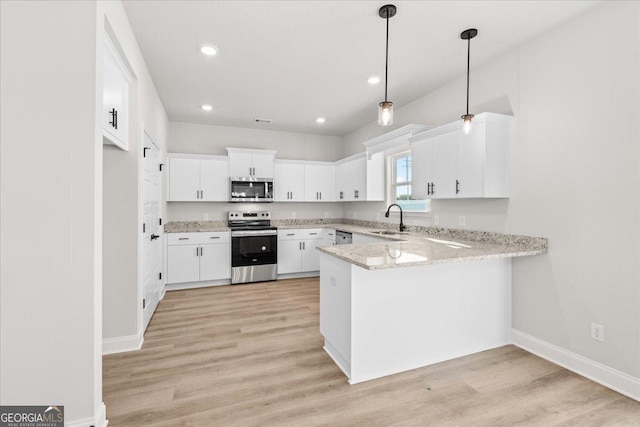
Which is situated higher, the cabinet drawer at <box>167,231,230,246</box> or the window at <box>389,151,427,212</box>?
the window at <box>389,151,427,212</box>

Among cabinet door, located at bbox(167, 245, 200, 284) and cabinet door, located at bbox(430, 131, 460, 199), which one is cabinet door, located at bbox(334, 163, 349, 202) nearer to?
cabinet door, located at bbox(430, 131, 460, 199)

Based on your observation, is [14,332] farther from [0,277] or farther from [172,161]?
[172,161]

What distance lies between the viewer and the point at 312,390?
2117 mm

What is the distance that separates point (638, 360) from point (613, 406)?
366 millimetres

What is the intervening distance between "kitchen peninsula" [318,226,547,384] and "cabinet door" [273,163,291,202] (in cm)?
319

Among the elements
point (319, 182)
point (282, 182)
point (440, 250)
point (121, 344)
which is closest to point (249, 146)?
point (282, 182)

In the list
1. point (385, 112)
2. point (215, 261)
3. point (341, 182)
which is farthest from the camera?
point (341, 182)

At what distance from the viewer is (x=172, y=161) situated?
4949 mm

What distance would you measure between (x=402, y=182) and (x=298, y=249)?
7.04 ft

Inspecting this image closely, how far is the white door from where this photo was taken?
307 centimetres

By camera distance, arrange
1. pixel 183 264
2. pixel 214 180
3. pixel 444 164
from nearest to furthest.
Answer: pixel 444 164, pixel 183 264, pixel 214 180

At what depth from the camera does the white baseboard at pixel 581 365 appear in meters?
2.08

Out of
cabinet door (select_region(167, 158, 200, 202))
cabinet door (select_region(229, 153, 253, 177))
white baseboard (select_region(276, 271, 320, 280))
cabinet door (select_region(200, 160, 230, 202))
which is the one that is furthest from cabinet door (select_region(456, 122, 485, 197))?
cabinet door (select_region(167, 158, 200, 202))

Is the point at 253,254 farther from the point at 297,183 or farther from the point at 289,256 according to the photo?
the point at 297,183
